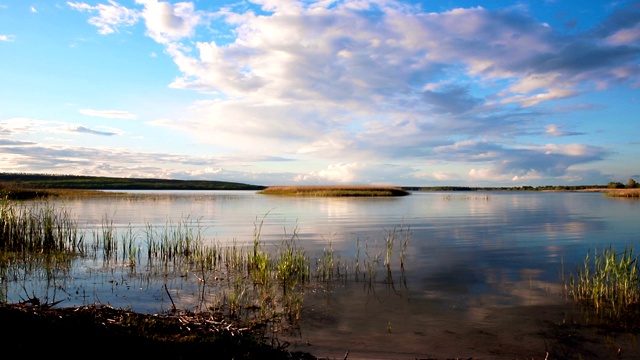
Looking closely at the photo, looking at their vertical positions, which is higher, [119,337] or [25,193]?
[25,193]

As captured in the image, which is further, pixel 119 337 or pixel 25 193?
pixel 25 193

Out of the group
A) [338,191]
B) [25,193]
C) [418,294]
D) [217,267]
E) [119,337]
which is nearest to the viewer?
[119,337]

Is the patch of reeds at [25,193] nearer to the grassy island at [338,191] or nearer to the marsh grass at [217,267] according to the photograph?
the marsh grass at [217,267]

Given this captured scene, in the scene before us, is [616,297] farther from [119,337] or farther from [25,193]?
[25,193]

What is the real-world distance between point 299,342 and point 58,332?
12.4ft

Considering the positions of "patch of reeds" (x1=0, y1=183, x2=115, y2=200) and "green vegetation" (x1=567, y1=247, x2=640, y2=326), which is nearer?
"green vegetation" (x1=567, y1=247, x2=640, y2=326)

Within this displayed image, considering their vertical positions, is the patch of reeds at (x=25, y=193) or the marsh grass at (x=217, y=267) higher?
the patch of reeds at (x=25, y=193)

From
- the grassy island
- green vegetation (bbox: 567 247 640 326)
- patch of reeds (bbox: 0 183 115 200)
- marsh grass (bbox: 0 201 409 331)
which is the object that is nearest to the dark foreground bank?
marsh grass (bbox: 0 201 409 331)

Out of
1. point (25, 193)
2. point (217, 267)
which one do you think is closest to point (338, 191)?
point (25, 193)

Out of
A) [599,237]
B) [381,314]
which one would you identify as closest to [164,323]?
[381,314]

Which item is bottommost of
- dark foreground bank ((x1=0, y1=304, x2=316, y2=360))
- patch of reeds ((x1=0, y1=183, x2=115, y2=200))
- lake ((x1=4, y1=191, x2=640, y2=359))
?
lake ((x1=4, y1=191, x2=640, y2=359))

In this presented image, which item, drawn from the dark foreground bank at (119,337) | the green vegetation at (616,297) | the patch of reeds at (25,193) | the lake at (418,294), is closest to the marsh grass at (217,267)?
the lake at (418,294)

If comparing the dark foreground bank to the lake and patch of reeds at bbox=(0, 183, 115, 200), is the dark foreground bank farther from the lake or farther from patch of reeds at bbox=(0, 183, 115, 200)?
patch of reeds at bbox=(0, 183, 115, 200)

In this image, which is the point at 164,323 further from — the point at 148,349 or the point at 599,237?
the point at 599,237
